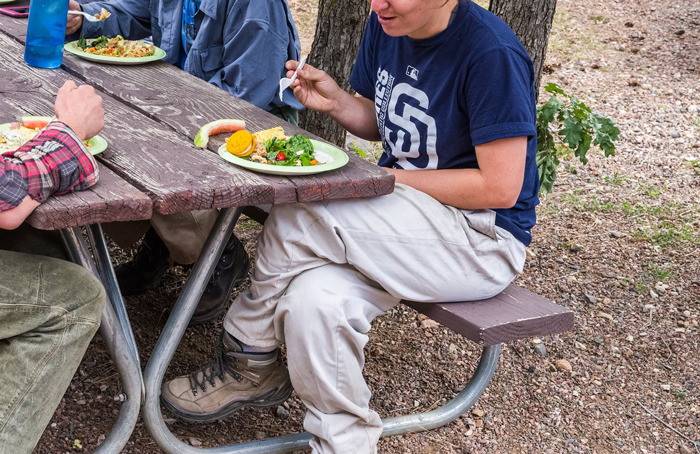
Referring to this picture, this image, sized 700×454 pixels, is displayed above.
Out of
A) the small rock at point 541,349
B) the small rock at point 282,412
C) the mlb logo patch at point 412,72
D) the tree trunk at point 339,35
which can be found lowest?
the small rock at point 282,412

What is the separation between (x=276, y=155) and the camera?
186cm

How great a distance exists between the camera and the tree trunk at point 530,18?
3.34 meters

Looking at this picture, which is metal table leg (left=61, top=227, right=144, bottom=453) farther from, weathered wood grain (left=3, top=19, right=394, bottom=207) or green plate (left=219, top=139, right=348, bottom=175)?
green plate (left=219, top=139, right=348, bottom=175)

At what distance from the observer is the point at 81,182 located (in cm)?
157

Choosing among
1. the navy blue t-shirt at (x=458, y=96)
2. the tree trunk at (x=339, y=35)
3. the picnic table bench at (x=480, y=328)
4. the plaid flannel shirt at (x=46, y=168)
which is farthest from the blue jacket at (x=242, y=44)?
the plaid flannel shirt at (x=46, y=168)

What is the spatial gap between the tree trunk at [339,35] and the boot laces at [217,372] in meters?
1.57

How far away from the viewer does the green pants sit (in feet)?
5.47

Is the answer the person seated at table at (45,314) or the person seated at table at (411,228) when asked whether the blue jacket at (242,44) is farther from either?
the person seated at table at (45,314)

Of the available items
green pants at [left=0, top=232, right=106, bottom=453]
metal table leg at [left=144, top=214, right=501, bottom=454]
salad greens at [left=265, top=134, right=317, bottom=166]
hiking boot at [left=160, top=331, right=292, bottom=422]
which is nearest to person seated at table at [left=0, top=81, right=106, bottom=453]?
green pants at [left=0, top=232, right=106, bottom=453]

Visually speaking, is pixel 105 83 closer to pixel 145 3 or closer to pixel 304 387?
pixel 145 3

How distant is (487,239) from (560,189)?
7.90ft

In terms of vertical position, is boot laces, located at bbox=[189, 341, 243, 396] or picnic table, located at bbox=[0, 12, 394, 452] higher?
picnic table, located at bbox=[0, 12, 394, 452]

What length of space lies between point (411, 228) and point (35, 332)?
0.89m

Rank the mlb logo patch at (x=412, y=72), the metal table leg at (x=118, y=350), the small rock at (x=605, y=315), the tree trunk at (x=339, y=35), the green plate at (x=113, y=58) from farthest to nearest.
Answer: the tree trunk at (x=339, y=35) < the small rock at (x=605, y=315) < the green plate at (x=113, y=58) < the mlb logo patch at (x=412, y=72) < the metal table leg at (x=118, y=350)
